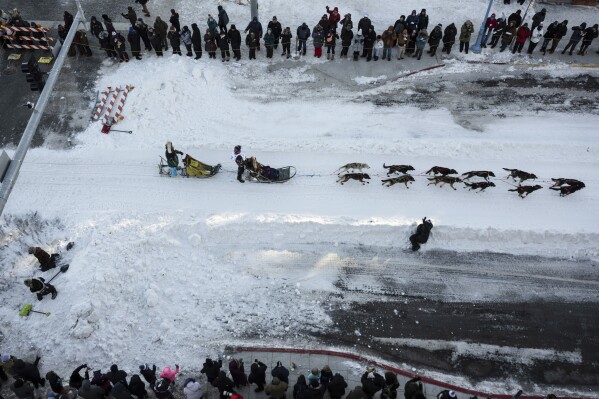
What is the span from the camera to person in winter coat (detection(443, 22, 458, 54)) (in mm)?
18766

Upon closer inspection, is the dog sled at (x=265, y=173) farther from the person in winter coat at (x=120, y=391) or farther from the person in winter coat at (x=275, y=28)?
the person in winter coat at (x=120, y=391)

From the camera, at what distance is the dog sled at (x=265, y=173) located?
14.4m

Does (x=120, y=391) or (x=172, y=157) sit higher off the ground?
(x=172, y=157)

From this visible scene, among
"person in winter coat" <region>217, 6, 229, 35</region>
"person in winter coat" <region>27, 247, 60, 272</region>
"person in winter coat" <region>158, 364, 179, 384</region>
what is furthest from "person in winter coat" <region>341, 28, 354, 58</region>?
"person in winter coat" <region>158, 364, 179, 384</region>

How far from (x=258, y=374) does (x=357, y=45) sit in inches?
549

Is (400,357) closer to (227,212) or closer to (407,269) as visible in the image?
(407,269)

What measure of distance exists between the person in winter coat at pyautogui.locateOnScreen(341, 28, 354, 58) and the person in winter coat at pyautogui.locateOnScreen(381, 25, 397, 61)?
1.31 metres

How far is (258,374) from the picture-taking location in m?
10.3

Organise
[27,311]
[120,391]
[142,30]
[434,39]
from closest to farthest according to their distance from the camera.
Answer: [120,391]
[27,311]
[142,30]
[434,39]

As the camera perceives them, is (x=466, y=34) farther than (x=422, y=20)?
Yes

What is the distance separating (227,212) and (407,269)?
5655mm

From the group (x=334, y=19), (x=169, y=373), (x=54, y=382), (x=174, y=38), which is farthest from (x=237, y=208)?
(x=334, y=19)

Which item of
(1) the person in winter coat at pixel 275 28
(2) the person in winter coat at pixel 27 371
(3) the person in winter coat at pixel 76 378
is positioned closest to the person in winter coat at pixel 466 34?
(1) the person in winter coat at pixel 275 28

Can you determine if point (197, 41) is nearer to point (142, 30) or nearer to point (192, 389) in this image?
point (142, 30)
